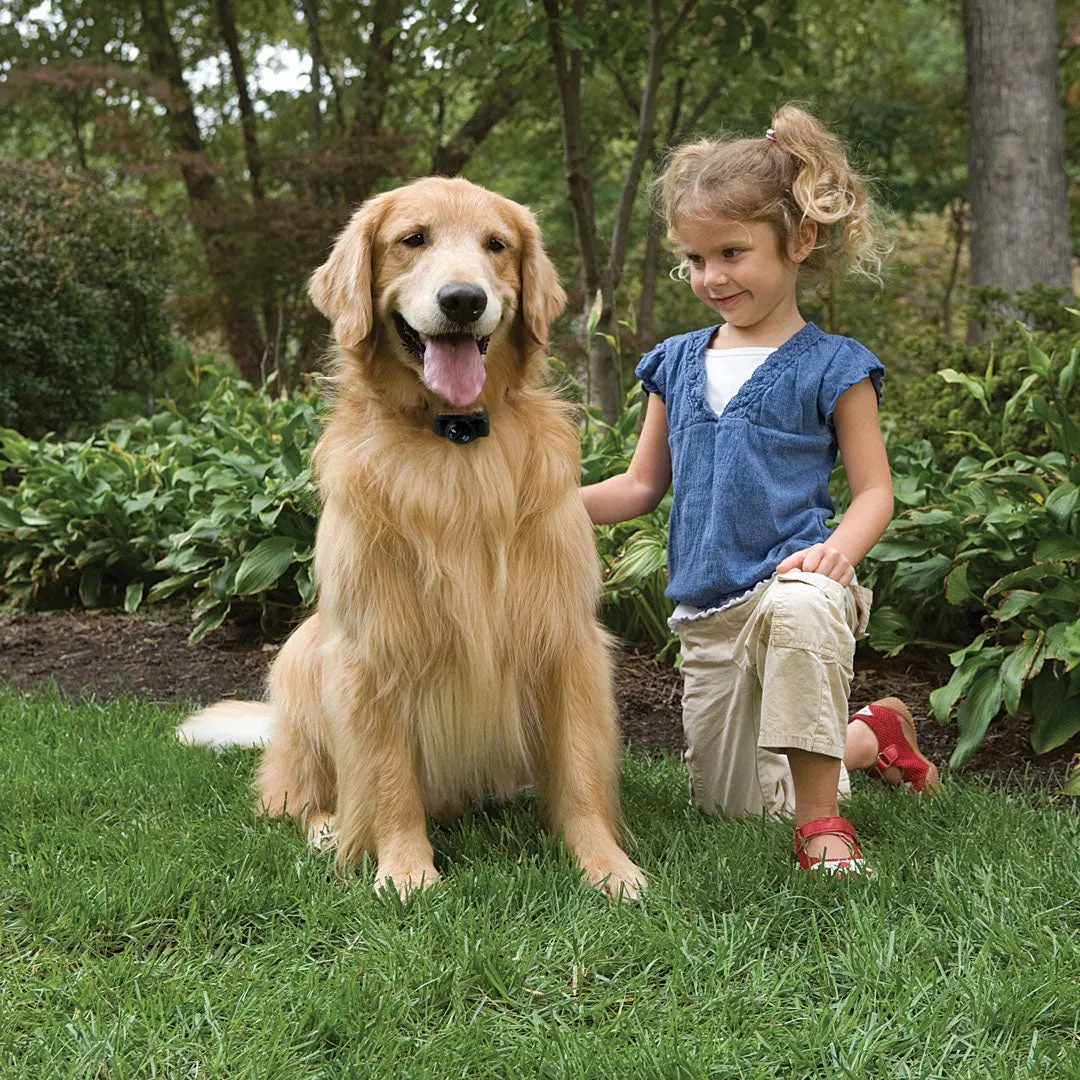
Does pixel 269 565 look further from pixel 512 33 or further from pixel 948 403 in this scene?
pixel 512 33

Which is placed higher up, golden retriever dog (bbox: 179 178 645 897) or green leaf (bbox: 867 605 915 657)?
golden retriever dog (bbox: 179 178 645 897)

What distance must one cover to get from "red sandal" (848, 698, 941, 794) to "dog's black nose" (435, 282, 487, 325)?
158cm

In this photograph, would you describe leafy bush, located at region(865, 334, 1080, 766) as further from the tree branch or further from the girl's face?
the tree branch

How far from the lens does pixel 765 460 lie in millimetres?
2906

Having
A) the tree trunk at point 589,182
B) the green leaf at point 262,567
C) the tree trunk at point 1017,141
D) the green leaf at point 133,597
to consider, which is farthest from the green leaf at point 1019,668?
the tree trunk at point 1017,141

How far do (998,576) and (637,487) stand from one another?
1.28 meters

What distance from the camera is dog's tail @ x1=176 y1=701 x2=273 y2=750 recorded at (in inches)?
144

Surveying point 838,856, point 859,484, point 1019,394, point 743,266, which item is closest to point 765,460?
point 859,484

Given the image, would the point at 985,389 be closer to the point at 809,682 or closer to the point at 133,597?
the point at 809,682

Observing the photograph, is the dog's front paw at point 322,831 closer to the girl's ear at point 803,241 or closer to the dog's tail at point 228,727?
the dog's tail at point 228,727

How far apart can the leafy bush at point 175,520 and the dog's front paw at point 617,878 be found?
7.50 feet

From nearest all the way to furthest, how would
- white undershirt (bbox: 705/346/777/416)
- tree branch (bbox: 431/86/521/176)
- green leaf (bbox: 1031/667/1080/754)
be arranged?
white undershirt (bbox: 705/346/777/416)
green leaf (bbox: 1031/667/1080/754)
tree branch (bbox: 431/86/521/176)

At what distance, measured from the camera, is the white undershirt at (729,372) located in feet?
9.74

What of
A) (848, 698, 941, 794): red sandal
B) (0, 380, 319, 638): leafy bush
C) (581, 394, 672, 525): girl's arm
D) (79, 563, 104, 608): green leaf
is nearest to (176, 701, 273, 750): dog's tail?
(0, 380, 319, 638): leafy bush
